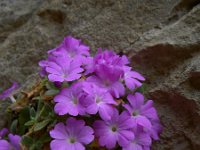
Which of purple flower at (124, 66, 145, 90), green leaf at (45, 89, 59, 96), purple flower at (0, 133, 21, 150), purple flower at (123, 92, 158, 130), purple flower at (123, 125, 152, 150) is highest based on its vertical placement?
purple flower at (124, 66, 145, 90)

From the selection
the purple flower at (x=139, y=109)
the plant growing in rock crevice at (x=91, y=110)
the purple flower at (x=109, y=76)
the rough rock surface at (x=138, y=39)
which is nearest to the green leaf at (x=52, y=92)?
the plant growing in rock crevice at (x=91, y=110)

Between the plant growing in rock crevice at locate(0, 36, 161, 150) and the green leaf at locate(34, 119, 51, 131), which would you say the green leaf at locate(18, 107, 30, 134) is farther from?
the green leaf at locate(34, 119, 51, 131)

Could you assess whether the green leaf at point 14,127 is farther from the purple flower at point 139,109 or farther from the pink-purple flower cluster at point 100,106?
the purple flower at point 139,109

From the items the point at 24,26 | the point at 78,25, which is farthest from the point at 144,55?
the point at 24,26

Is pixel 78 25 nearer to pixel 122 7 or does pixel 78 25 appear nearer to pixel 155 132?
pixel 122 7

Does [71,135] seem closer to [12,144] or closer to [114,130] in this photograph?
[114,130]

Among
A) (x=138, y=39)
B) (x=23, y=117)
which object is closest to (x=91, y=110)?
(x=23, y=117)

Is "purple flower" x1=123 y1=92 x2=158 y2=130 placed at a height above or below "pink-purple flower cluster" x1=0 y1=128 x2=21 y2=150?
above

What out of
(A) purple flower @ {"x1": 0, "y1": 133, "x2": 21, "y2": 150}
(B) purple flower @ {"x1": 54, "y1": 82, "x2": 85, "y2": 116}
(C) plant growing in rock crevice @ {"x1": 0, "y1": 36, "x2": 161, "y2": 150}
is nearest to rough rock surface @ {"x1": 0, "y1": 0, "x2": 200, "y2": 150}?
(C) plant growing in rock crevice @ {"x1": 0, "y1": 36, "x2": 161, "y2": 150}
